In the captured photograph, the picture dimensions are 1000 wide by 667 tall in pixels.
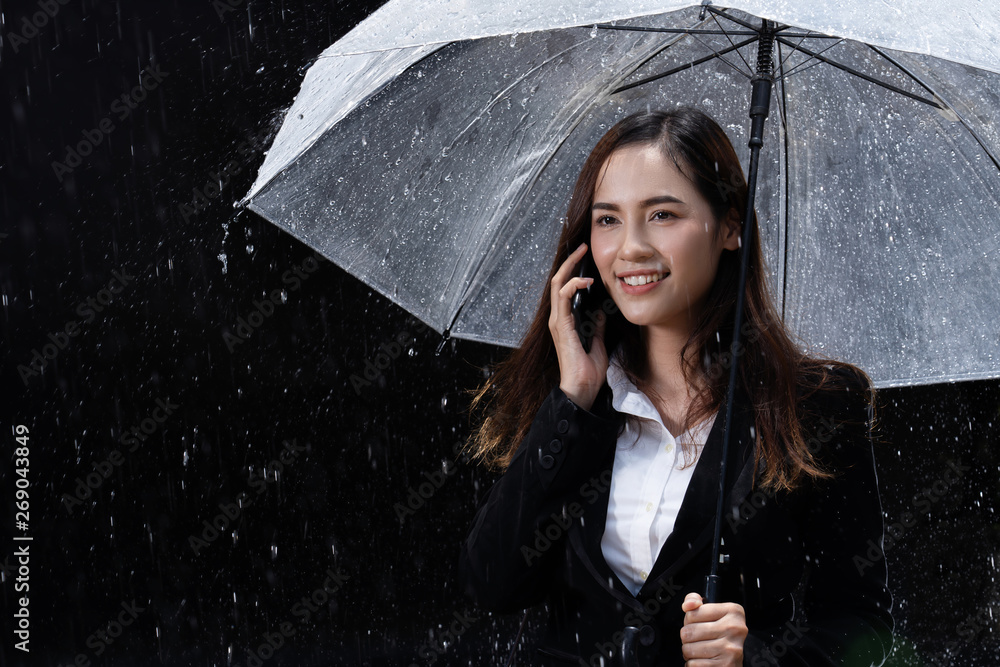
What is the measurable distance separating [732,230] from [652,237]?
0.27m

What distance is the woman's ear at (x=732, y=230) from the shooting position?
2100mm

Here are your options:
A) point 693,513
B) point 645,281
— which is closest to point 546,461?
point 693,513

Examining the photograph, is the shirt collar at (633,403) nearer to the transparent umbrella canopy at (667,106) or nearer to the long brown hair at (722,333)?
the long brown hair at (722,333)

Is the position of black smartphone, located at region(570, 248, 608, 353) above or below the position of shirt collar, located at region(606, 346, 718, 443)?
above

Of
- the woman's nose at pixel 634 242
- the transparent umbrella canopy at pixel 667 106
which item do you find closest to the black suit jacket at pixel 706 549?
the woman's nose at pixel 634 242

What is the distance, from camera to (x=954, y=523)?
4691 millimetres

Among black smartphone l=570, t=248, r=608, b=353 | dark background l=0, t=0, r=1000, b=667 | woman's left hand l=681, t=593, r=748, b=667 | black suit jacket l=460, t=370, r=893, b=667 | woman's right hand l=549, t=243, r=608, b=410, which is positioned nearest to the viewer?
woman's left hand l=681, t=593, r=748, b=667

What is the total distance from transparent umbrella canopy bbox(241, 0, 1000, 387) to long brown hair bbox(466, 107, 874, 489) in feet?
0.83

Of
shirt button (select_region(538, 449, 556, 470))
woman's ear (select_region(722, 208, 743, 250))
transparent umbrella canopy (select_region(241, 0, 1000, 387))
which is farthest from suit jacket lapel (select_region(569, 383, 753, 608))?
transparent umbrella canopy (select_region(241, 0, 1000, 387))

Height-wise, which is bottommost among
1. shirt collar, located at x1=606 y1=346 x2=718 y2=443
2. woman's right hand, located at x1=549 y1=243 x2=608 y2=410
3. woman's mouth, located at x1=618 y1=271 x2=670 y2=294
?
shirt collar, located at x1=606 y1=346 x2=718 y2=443

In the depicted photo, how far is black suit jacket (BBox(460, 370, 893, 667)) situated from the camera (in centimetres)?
180

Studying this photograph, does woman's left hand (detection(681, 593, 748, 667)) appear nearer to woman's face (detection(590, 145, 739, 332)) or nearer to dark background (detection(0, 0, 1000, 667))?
woman's face (detection(590, 145, 739, 332))

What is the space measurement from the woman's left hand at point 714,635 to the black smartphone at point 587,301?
721 mm

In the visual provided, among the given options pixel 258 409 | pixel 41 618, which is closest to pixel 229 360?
pixel 258 409
